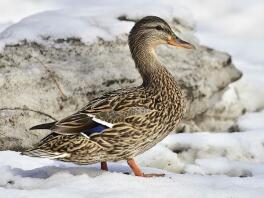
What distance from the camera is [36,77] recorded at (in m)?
8.02

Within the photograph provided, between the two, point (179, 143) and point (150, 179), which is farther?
point (179, 143)

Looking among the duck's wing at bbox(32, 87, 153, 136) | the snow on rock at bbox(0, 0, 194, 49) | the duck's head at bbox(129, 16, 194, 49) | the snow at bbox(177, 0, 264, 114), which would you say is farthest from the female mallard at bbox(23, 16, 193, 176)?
the snow at bbox(177, 0, 264, 114)

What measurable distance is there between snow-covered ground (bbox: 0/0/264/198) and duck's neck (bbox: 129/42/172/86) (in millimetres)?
716

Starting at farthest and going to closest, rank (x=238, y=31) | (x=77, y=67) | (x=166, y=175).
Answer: (x=238, y=31), (x=77, y=67), (x=166, y=175)

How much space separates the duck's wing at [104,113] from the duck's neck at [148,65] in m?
0.30

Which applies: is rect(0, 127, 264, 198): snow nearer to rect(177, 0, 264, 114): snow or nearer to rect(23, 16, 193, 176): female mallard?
rect(23, 16, 193, 176): female mallard

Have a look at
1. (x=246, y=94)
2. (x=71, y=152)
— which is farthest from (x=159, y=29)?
(x=246, y=94)

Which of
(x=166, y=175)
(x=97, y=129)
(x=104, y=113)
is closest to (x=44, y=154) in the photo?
(x=97, y=129)

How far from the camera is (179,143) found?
801 cm

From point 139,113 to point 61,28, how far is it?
2875mm

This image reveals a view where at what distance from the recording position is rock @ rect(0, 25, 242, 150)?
7.77 m

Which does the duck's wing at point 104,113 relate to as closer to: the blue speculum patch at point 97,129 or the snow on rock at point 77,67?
the blue speculum patch at point 97,129

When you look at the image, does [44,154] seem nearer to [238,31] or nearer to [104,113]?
[104,113]

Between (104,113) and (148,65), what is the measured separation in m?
0.79
